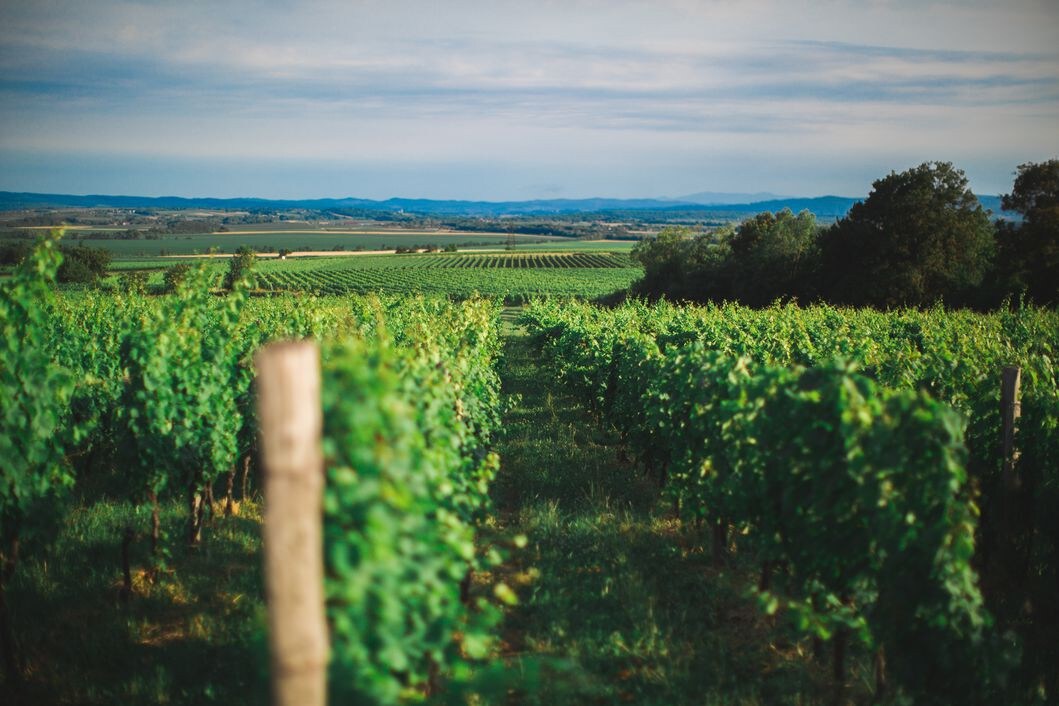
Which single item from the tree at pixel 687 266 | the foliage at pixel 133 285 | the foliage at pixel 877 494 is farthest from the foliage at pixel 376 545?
the tree at pixel 687 266

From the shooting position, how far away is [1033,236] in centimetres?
3011

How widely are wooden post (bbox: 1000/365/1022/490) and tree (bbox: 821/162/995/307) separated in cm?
2776

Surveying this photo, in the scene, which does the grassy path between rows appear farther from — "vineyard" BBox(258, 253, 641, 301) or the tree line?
"vineyard" BBox(258, 253, 641, 301)

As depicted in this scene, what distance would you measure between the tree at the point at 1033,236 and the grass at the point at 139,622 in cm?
3287

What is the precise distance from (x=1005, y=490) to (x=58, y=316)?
51.8 ft

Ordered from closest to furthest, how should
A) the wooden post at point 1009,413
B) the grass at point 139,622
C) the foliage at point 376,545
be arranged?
the foliage at point 376,545, the grass at point 139,622, the wooden post at point 1009,413

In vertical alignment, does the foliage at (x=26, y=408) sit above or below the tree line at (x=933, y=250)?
below

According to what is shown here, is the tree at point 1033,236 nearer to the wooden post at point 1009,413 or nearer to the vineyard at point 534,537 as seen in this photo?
the vineyard at point 534,537

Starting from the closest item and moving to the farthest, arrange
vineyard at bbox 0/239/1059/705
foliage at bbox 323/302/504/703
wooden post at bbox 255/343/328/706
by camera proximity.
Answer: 1. wooden post at bbox 255/343/328/706
2. foliage at bbox 323/302/504/703
3. vineyard at bbox 0/239/1059/705

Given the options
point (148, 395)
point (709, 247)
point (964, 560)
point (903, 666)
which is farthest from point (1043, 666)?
point (709, 247)

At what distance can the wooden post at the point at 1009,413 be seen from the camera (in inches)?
255

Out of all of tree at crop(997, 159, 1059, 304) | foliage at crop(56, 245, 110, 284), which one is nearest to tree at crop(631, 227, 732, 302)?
tree at crop(997, 159, 1059, 304)

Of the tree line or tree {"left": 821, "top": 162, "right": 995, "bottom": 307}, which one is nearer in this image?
the tree line

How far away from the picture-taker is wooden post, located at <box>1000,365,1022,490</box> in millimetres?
6488
